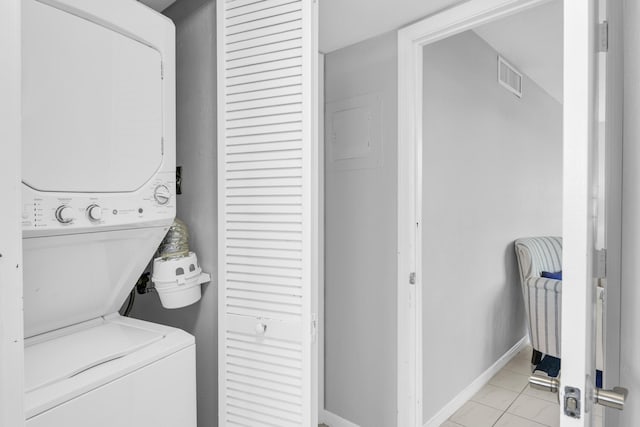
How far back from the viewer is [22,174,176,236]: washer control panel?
0.96 m

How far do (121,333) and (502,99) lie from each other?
312cm

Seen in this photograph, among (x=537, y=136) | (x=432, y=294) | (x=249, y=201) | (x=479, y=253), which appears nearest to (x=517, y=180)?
(x=537, y=136)

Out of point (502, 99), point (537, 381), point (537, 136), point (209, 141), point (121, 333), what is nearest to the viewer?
point (537, 381)

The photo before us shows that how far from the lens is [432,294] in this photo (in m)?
2.17

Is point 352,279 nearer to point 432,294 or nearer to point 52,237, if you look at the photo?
point 432,294

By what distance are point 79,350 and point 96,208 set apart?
1.46ft

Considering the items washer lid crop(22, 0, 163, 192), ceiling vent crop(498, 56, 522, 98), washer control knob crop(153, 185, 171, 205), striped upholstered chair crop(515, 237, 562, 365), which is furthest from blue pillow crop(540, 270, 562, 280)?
washer lid crop(22, 0, 163, 192)

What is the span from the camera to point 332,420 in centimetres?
224

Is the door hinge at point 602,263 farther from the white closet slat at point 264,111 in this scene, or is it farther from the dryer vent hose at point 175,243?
the dryer vent hose at point 175,243

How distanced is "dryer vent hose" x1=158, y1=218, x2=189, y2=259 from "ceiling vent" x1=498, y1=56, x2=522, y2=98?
2.71 metres

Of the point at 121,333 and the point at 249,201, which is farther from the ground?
the point at 249,201

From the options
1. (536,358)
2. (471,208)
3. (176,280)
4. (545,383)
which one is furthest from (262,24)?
(536,358)

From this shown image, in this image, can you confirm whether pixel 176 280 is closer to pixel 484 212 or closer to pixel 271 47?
pixel 271 47

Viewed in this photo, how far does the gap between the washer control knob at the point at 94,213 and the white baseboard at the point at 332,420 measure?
1.86m
